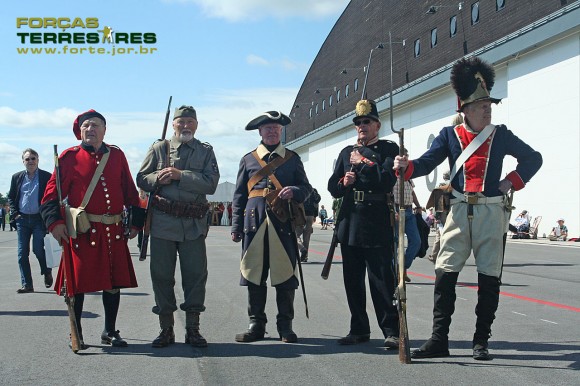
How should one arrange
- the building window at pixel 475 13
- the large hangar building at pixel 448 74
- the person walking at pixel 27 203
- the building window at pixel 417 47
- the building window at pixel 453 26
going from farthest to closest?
the building window at pixel 417 47 < the building window at pixel 453 26 < the building window at pixel 475 13 < the large hangar building at pixel 448 74 < the person walking at pixel 27 203

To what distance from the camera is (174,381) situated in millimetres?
5258

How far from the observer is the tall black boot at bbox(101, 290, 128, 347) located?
6.63m

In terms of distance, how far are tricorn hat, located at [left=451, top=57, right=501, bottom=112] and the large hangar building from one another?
12.4 metres

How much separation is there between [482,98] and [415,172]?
81cm

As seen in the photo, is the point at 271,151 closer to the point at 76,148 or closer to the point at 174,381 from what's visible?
the point at 76,148

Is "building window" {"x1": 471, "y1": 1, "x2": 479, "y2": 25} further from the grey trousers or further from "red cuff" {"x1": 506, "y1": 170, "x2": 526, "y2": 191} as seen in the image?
the grey trousers

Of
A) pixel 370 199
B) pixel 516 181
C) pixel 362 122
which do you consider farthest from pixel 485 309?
pixel 362 122

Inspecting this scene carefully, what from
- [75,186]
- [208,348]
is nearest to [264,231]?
[208,348]

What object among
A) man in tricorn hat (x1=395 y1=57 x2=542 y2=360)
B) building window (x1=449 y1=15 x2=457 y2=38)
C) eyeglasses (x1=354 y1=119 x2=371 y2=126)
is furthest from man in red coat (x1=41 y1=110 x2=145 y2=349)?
building window (x1=449 y1=15 x2=457 y2=38)

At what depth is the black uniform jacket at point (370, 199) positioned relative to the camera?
6.64 metres

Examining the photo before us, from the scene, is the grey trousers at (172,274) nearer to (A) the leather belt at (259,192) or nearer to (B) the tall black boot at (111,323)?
(B) the tall black boot at (111,323)

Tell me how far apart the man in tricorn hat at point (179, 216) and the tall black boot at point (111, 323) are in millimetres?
336

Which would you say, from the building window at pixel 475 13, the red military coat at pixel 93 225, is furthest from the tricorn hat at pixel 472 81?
the building window at pixel 475 13

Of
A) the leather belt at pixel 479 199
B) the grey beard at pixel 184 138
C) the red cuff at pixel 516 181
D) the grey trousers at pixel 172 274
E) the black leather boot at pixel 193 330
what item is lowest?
the black leather boot at pixel 193 330
